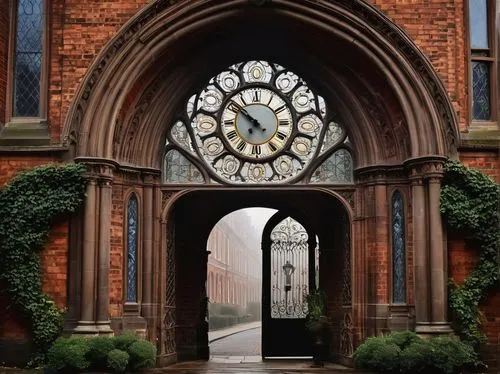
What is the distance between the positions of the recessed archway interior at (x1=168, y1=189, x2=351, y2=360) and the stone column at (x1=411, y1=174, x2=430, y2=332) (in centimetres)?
250

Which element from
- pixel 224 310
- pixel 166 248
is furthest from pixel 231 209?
pixel 224 310

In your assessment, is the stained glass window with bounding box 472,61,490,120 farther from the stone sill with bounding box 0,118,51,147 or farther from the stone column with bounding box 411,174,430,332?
the stone sill with bounding box 0,118,51,147

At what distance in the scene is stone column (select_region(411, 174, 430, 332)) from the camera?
15.2 metres

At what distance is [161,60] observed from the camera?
1606cm

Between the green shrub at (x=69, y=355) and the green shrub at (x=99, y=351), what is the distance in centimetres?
8

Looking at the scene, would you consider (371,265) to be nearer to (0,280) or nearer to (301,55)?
(301,55)

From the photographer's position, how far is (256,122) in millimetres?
17078

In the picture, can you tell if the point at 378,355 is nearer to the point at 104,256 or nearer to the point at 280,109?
the point at 104,256

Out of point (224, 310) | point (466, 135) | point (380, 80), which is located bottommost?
point (224, 310)

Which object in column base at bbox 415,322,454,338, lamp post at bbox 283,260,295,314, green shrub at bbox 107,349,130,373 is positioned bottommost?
green shrub at bbox 107,349,130,373

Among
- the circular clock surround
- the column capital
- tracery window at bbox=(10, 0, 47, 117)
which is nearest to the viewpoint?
the column capital

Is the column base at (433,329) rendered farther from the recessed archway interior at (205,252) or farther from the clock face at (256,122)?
the clock face at (256,122)

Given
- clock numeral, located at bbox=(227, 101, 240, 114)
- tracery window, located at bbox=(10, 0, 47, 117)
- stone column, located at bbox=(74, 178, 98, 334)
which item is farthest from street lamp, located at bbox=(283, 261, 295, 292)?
tracery window, located at bbox=(10, 0, 47, 117)

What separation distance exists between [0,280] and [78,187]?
2076 mm
